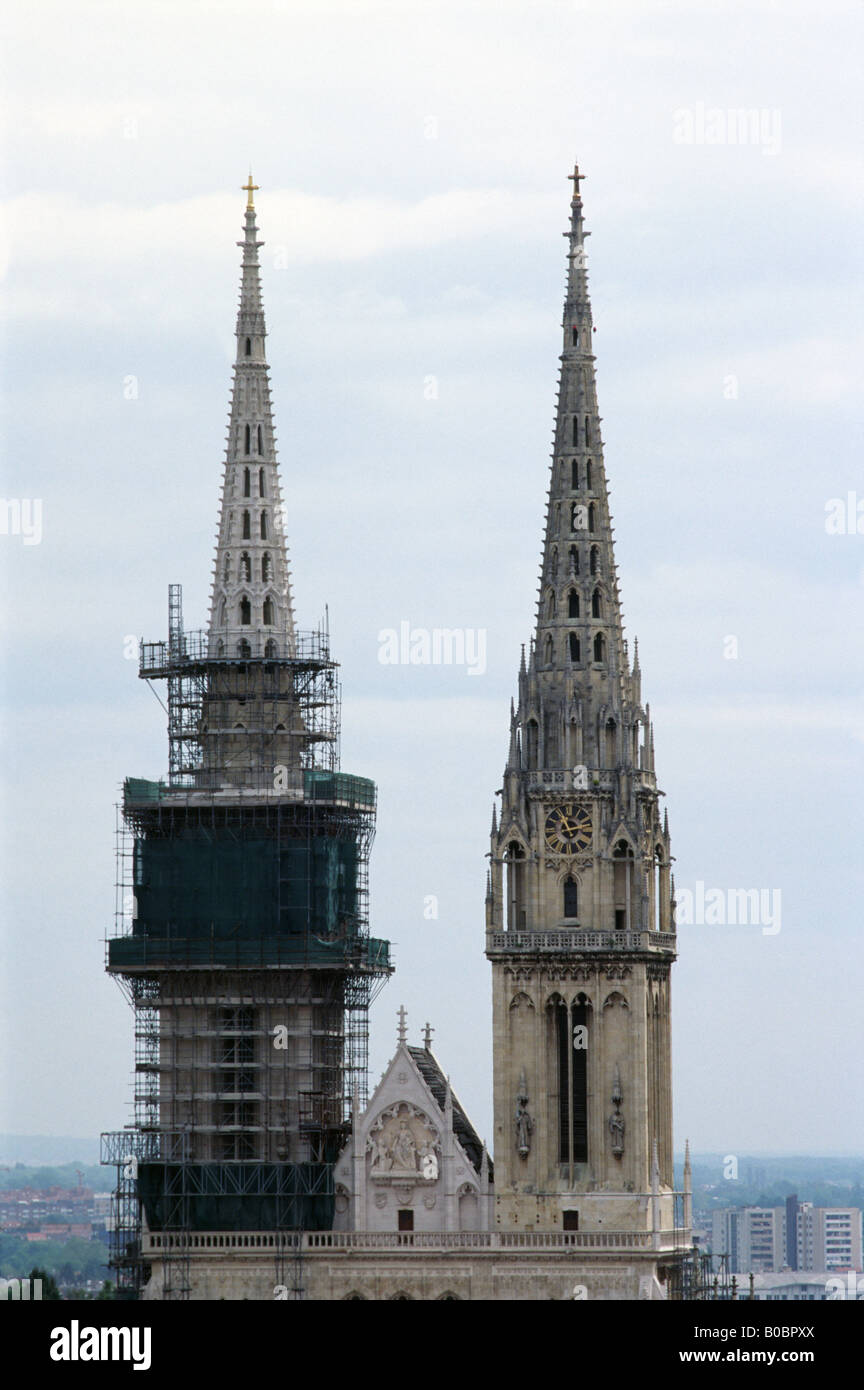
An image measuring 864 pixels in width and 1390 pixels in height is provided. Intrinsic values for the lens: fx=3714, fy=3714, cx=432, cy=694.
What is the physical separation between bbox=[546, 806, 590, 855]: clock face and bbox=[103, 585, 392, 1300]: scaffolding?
838 cm

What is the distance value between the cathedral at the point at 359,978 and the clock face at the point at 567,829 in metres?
0.08

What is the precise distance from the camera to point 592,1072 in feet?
436

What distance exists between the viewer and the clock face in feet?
444

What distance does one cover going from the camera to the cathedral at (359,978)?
438 feet

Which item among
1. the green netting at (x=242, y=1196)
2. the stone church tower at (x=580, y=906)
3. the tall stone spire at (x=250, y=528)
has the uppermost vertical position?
the tall stone spire at (x=250, y=528)

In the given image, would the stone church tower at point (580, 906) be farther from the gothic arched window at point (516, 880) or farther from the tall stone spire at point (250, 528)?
A: the tall stone spire at point (250, 528)

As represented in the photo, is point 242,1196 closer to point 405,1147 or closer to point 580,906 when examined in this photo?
point 405,1147

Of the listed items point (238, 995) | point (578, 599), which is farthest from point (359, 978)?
point (578, 599)

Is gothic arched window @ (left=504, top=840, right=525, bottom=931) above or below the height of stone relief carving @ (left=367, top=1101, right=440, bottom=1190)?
above

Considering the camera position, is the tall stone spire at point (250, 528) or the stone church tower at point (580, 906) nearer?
the stone church tower at point (580, 906)

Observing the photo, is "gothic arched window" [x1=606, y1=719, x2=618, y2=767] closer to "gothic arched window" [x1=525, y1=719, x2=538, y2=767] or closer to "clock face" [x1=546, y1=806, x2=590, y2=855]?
"clock face" [x1=546, y1=806, x2=590, y2=855]

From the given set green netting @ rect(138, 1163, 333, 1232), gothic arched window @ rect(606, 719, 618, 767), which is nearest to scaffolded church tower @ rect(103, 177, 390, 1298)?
green netting @ rect(138, 1163, 333, 1232)

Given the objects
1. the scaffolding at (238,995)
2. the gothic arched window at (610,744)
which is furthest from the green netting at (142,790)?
the gothic arched window at (610,744)
